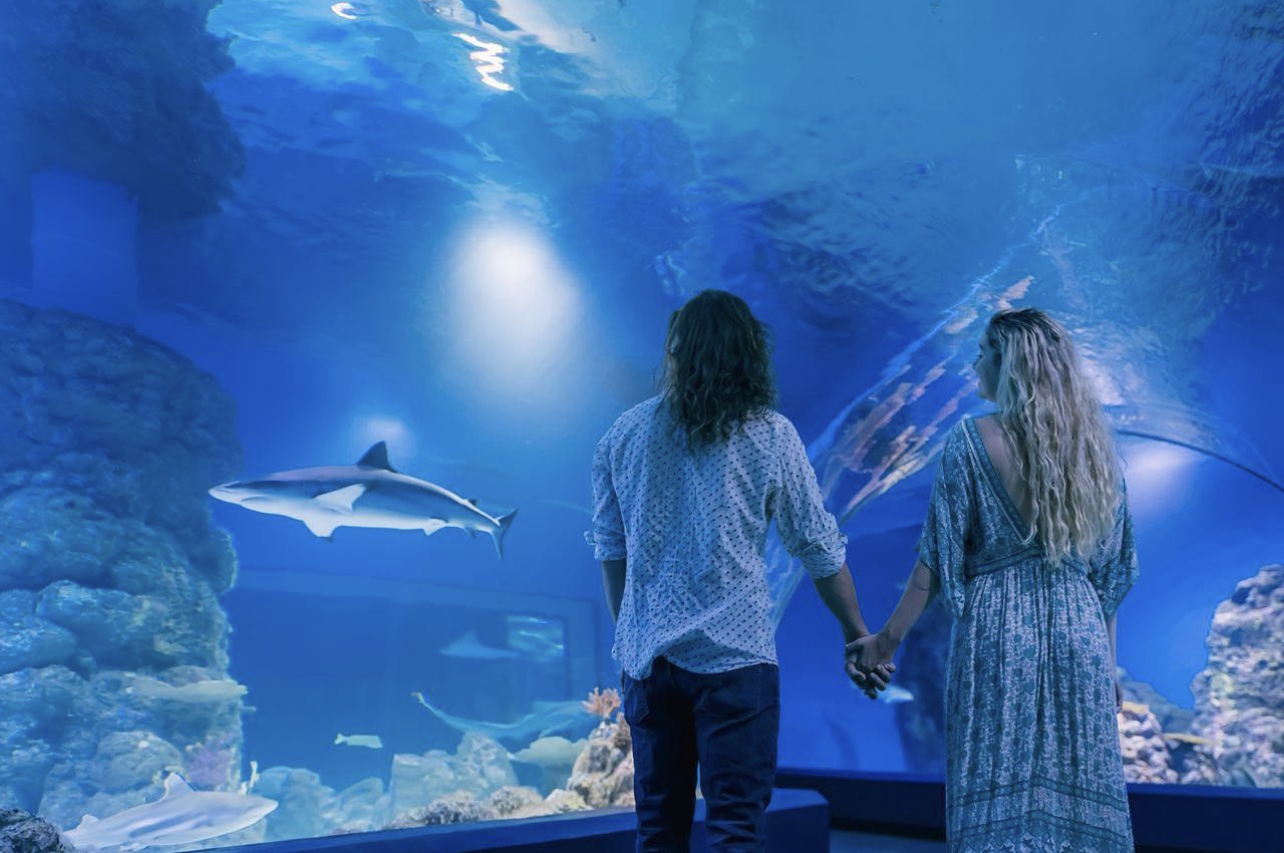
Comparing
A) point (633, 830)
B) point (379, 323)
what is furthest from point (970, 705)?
point (379, 323)

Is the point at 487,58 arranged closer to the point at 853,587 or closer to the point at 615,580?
the point at 615,580

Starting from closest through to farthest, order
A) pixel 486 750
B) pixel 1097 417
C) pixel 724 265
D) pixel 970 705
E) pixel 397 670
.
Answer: pixel 970 705 → pixel 1097 417 → pixel 724 265 → pixel 486 750 → pixel 397 670

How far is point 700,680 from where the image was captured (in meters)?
1.74

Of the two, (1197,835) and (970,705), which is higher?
(970,705)

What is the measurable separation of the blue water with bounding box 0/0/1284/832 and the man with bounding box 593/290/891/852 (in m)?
6.36

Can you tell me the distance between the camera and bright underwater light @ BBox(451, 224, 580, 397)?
1072 centimetres

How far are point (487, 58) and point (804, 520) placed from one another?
738 centimetres

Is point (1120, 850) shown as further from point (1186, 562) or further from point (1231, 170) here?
point (1186, 562)

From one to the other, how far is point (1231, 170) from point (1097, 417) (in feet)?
23.4

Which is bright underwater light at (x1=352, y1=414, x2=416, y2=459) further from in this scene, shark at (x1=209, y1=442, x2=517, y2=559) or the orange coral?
shark at (x1=209, y1=442, x2=517, y2=559)

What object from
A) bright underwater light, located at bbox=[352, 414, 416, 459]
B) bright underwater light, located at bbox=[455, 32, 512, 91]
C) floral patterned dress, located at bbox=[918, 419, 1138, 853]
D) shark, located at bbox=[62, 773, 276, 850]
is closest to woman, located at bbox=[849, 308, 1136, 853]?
floral patterned dress, located at bbox=[918, 419, 1138, 853]

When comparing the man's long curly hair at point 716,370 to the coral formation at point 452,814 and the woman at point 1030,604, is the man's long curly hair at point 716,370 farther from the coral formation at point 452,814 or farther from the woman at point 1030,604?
the coral formation at point 452,814

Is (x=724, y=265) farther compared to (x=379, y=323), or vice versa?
(x=379, y=323)

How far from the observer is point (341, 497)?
6.41 meters
